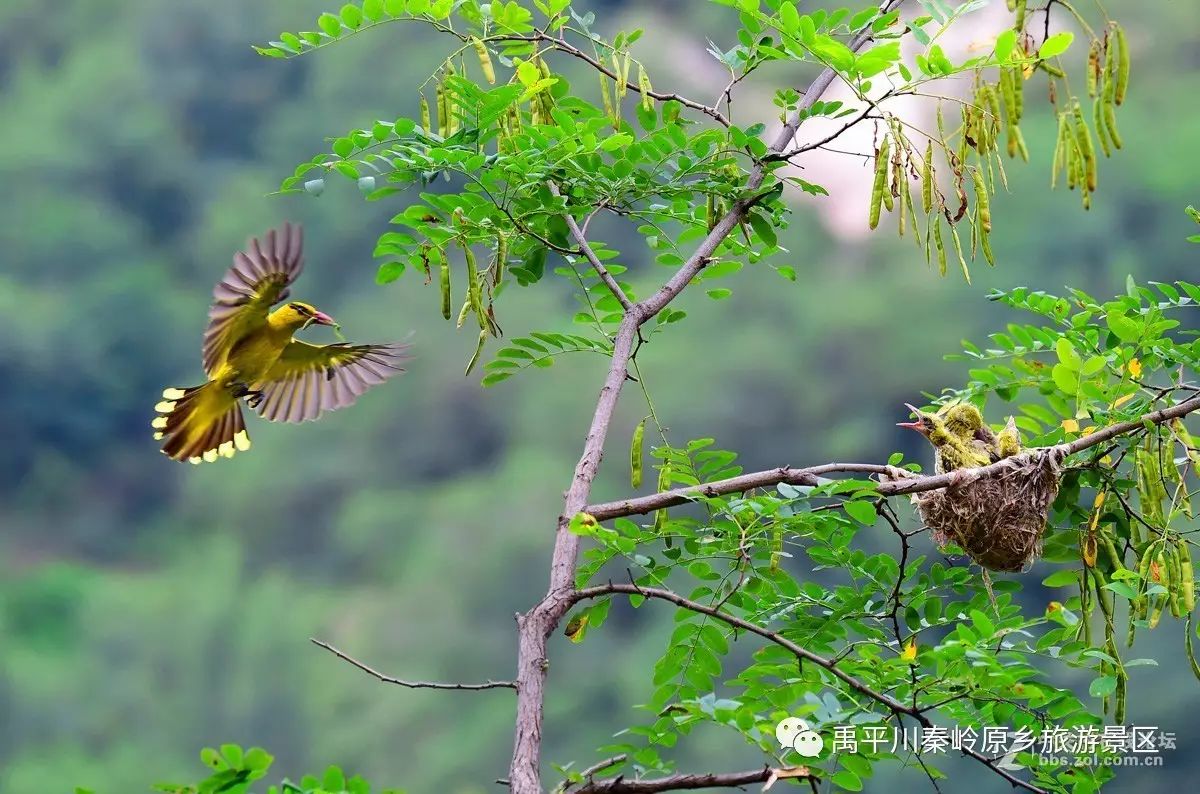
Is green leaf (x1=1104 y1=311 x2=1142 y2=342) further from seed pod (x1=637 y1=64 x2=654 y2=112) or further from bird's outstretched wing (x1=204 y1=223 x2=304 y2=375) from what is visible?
bird's outstretched wing (x1=204 y1=223 x2=304 y2=375)

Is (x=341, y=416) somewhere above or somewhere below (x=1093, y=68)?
above

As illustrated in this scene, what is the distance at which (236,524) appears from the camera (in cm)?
2170

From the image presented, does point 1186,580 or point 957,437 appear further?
point 957,437

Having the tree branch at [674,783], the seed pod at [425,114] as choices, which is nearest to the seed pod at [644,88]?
the seed pod at [425,114]

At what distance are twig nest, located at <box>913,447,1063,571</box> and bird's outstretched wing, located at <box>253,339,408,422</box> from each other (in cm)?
141

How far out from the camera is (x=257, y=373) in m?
3.82

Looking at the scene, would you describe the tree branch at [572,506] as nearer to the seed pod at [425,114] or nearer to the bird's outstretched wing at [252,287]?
the seed pod at [425,114]

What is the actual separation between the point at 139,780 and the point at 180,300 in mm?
7448

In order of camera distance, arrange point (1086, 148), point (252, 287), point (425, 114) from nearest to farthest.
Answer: point (1086, 148), point (425, 114), point (252, 287)

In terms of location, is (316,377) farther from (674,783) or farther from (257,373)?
(674,783)

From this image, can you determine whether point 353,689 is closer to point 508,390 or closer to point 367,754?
point 367,754

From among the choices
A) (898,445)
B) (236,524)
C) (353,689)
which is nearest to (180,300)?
(236,524)

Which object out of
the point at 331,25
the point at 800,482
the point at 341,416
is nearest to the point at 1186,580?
the point at 800,482

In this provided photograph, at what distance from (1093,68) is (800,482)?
0.84 meters
